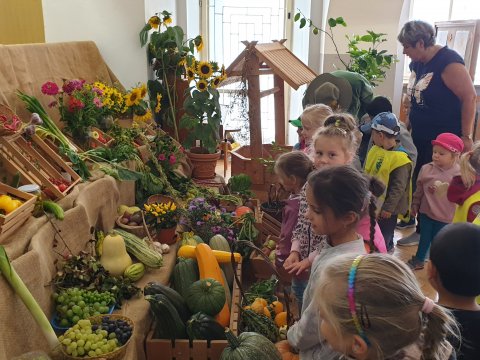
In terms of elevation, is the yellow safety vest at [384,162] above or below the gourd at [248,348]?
above

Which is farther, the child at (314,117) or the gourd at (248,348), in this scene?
the child at (314,117)

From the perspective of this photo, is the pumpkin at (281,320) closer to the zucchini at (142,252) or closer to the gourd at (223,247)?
the gourd at (223,247)

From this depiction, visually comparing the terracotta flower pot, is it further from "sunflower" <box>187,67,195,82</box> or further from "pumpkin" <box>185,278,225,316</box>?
"pumpkin" <box>185,278,225,316</box>

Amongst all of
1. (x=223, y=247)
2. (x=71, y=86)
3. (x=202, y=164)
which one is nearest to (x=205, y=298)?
(x=223, y=247)

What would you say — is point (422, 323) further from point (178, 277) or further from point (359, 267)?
point (178, 277)

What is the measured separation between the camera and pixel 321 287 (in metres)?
1.09

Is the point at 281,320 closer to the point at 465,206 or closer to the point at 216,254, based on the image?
the point at 216,254

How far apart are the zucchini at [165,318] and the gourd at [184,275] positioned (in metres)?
0.34

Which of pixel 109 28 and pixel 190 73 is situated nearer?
pixel 190 73

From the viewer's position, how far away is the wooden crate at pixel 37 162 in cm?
216

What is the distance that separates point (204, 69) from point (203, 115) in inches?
17.3

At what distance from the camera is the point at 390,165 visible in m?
2.94

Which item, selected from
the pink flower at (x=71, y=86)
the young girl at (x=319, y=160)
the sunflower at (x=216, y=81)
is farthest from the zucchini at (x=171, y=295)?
the sunflower at (x=216, y=81)

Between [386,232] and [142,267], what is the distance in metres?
1.71
